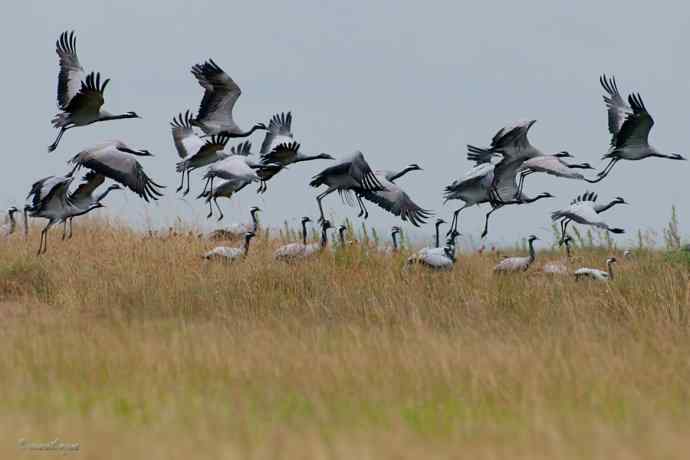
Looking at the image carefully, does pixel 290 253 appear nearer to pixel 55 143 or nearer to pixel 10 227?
pixel 55 143

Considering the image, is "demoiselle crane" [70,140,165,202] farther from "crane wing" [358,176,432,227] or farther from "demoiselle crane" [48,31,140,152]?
"crane wing" [358,176,432,227]

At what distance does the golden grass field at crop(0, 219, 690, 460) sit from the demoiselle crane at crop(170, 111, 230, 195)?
7.07ft

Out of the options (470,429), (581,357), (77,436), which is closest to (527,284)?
(581,357)

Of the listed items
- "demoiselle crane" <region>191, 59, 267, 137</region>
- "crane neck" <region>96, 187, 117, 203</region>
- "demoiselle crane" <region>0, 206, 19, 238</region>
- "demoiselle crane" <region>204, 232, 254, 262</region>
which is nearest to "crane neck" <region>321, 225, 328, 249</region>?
"demoiselle crane" <region>204, 232, 254, 262</region>

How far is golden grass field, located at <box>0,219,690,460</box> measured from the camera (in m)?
5.25

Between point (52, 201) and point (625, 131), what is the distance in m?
7.72

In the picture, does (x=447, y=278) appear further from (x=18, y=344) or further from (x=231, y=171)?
(x=18, y=344)

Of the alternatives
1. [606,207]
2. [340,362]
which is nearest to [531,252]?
[606,207]

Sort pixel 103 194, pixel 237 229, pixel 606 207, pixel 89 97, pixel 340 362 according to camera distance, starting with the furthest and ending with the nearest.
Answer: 1. pixel 237 229
2. pixel 606 207
3. pixel 103 194
4. pixel 89 97
5. pixel 340 362

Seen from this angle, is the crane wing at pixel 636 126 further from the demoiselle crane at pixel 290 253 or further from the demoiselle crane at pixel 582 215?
the demoiselle crane at pixel 290 253

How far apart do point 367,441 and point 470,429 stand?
616 millimetres

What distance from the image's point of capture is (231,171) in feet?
47.6

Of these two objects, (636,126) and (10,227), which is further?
(10,227)

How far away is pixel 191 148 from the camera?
16500 mm
